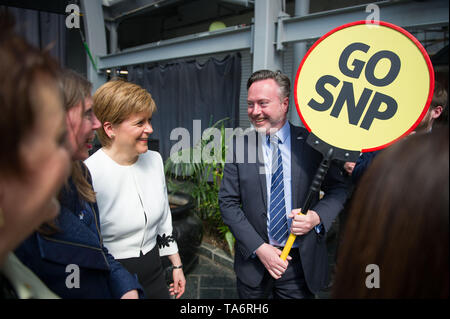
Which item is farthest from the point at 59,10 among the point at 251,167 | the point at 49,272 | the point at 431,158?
the point at 431,158

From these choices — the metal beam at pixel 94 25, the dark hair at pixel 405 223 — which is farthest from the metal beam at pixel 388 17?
the metal beam at pixel 94 25

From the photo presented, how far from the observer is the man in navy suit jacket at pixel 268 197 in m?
1.44

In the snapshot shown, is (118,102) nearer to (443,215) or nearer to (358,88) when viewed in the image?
(358,88)

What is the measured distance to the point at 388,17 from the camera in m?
1.88

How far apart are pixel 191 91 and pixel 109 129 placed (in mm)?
3978

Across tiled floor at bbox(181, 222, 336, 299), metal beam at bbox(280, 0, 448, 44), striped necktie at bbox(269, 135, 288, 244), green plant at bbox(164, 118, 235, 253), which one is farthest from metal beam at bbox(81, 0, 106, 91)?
striped necktie at bbox(269, 135, 288, 244)

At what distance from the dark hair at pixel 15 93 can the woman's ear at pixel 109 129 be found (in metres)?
0.92

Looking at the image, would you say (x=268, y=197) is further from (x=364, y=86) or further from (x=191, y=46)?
(x=191, y=46)

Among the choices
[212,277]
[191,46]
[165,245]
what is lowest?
[212,277]

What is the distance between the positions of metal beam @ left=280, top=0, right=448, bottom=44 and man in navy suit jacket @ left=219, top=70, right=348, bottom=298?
0.96 m

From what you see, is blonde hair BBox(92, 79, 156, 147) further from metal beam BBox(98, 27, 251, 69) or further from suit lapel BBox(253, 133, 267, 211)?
metal beam BBox(98, 27, 251, 69)

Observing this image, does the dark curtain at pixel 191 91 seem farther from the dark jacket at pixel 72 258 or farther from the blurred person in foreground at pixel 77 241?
the dark jacket at pixel 72 258

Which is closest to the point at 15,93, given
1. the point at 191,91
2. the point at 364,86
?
the point at 364,86

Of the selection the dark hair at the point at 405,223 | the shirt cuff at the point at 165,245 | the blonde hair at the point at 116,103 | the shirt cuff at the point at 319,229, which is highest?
the blonde hair at the point at 116,103
